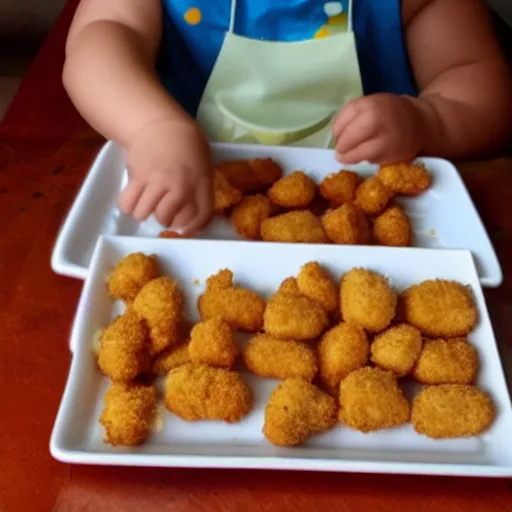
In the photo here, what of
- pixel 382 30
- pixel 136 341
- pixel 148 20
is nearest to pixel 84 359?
pixel 136 341

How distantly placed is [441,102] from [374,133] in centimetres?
14

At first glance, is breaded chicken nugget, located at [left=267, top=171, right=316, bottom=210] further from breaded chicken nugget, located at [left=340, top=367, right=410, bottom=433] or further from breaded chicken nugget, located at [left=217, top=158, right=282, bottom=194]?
breaded chicken nugget, located at [left=340, top=367, right=410, bottom=433]

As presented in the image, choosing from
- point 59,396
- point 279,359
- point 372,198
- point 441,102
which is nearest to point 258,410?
point 279,359

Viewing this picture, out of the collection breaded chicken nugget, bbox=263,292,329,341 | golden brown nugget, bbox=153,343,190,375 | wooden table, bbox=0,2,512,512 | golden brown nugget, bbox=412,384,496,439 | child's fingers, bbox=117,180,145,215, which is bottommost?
wooden table, bbox=0,2,512,512

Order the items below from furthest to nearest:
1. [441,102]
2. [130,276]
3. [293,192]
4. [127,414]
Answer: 1. [441,102]
2. [293,192]
3. [130,276]
4. [127,414]

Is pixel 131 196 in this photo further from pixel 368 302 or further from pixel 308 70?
pixel 308 70

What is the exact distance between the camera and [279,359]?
523 mm

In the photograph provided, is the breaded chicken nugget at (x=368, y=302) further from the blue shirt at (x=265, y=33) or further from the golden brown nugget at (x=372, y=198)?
the blue shirt at (x=265, y=33)

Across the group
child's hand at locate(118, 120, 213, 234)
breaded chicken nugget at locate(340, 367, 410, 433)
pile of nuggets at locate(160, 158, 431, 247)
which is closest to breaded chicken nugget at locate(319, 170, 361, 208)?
pile of nuggets at locate(160, 158, 431, 247)

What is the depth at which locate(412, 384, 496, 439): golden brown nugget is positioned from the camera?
19.4 inches

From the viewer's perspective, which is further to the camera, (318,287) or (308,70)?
(308,70)

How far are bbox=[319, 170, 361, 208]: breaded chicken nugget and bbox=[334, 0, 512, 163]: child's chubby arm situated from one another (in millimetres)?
41

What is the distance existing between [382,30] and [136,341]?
1.82 feet

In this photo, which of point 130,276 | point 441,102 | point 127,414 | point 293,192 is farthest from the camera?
point 441,102
